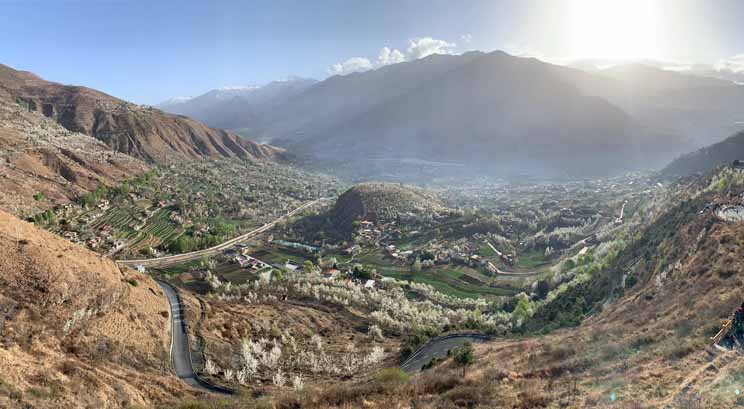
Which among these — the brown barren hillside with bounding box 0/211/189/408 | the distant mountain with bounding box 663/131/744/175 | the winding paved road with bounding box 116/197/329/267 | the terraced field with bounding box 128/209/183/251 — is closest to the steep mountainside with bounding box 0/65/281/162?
the terraced field with bounding box 128/209/183/251

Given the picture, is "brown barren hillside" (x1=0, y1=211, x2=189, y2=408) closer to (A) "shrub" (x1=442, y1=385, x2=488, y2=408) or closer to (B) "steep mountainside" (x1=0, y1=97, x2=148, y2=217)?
(A) "shrub" (x1=442, y1=385, x2=488, y2=408)

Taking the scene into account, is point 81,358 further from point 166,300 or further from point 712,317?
point 712,317

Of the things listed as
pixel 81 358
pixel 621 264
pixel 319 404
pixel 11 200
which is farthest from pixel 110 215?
pixel 621 264

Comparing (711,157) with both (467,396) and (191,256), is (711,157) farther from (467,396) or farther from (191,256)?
(191,256)

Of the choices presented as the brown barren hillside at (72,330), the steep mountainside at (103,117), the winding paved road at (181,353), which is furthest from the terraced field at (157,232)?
the steep mountainside at (103,117)

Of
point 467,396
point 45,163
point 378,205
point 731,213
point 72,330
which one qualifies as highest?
point 45,163

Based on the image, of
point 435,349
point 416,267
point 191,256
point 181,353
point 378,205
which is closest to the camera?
point 181,353

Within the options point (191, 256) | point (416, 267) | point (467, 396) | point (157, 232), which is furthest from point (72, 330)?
point (157, 232)
